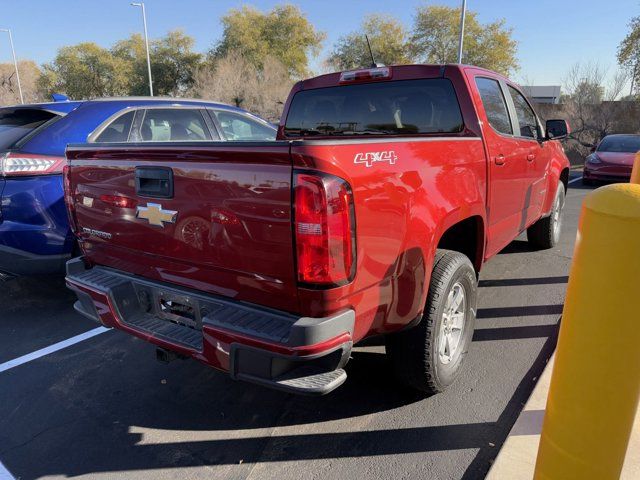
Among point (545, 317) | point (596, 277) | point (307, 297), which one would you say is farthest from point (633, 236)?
point (545, 317)

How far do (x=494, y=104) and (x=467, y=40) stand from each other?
57095 mm

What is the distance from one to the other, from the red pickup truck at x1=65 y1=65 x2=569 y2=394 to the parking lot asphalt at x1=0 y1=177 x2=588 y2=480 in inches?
12.1

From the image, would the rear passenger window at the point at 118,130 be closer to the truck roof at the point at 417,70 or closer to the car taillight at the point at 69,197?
the car taillight at the point at 69,197

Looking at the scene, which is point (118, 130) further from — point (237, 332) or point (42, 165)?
point (237, 332)

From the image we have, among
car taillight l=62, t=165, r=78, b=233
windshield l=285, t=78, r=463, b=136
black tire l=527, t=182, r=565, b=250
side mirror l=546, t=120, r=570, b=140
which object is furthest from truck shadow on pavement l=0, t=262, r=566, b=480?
black tire l=527, t=182, r=565, b=250

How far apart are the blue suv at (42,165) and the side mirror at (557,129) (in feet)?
13.5

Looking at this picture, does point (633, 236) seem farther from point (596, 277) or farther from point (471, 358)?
point (471, 358)

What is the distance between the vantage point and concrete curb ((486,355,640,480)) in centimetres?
226

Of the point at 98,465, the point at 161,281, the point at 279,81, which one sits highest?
the point at 279,81

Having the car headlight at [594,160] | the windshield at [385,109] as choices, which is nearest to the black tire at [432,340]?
the windshield at [385,109]

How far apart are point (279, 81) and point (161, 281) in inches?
1498

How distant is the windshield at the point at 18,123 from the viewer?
13.3ft

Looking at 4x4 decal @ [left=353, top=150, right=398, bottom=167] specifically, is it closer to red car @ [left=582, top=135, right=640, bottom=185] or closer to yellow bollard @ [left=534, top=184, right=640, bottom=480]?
yellow bollard @ [left=534, top=184, right=640, bottom=480]

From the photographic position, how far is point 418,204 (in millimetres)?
2420
